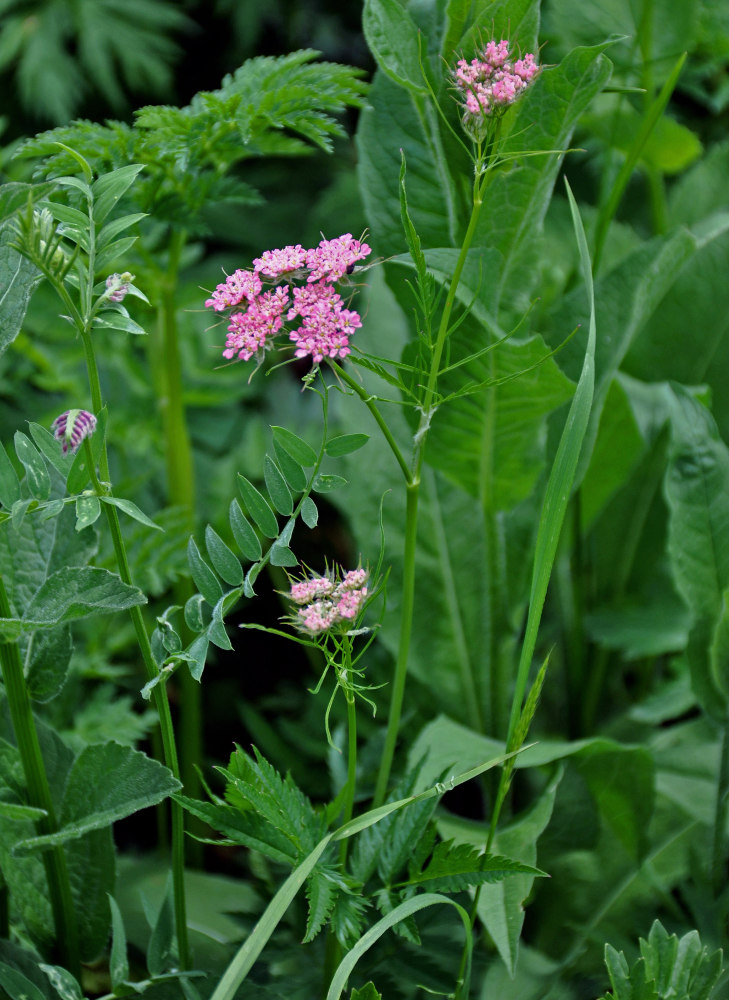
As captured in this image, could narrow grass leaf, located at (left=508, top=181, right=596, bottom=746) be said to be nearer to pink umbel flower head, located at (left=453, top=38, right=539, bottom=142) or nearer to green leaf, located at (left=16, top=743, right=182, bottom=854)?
pink umbel flower head, located at (left=453, top=38, right=539, bottom=142)

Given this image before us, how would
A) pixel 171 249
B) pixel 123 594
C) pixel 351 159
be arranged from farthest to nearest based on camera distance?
pixel 351 159 → pixel 171 249 → pixel 123 594

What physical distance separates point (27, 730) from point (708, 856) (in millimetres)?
528

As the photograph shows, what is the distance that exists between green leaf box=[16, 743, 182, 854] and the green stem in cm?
1

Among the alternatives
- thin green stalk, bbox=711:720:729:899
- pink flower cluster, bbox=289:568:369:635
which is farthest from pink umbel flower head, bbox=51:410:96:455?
thin green stalk, bbox=711:720:729:899

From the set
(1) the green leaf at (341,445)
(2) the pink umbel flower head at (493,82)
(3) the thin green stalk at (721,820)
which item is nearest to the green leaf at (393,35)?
(2) the pink umbel flower head at (493,82)

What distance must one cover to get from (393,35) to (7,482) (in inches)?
13.6

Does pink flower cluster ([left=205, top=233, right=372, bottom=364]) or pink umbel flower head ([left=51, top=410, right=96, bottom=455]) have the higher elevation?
pink flower cluster ([left=205, top=233, right=372, bottom=364])

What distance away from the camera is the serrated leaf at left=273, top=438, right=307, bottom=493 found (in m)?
0.45

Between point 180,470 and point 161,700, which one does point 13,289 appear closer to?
point 161,700

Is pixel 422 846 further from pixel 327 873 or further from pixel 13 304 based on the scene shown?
pixel 13 304

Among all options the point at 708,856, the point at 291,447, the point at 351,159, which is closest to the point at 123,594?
the point at 291,447

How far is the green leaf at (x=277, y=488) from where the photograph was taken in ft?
1.48

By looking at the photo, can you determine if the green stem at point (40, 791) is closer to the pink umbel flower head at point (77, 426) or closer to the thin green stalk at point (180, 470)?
the pink umbel flower head at point (77, 426)

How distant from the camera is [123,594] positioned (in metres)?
0.42
